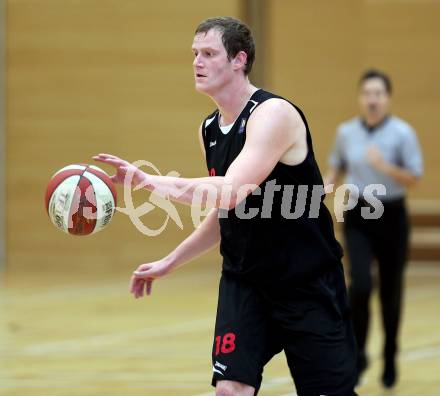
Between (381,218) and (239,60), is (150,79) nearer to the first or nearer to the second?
(381,218)

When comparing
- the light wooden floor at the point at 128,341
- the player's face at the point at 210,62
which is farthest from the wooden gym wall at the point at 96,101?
the player's face at the point at 210,62

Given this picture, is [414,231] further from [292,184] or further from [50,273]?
[292,184]

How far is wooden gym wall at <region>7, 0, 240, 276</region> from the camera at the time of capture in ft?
47.3

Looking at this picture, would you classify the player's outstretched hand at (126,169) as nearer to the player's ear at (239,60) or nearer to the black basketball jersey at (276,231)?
the black basketball jersey at (276,231)

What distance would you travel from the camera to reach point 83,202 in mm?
4051

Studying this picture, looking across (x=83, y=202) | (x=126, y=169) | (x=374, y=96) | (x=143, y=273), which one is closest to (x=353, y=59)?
(x=374, y=96)

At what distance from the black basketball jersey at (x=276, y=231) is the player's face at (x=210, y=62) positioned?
162mm

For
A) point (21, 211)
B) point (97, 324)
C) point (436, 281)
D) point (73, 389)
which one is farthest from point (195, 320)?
point (21, 211)

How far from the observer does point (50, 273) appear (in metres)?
14.0

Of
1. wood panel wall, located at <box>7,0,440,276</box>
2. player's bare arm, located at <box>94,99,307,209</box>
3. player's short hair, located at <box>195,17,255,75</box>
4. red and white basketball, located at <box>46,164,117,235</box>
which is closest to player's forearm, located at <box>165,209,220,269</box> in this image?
red and white basketball, located at <box>46,164,117,235</box>

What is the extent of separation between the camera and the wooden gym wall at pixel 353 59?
14.3 meters

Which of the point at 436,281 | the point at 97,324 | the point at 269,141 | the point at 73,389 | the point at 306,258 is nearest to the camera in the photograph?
the point at 269,141

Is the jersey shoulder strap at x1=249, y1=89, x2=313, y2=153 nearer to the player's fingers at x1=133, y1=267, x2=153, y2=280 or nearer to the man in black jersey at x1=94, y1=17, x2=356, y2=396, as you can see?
the man in black jersey at x1=94, y1=17, x2=356, y2=396

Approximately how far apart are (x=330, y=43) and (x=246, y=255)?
34.5ft
